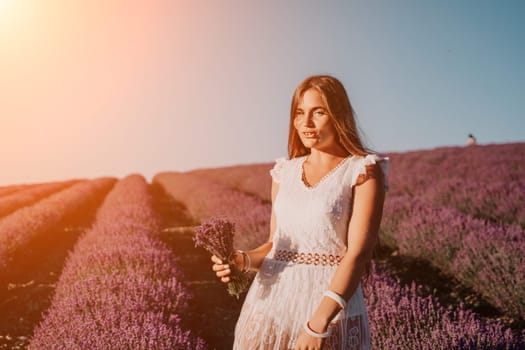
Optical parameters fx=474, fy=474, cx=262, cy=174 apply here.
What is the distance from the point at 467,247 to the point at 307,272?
425 centimetres

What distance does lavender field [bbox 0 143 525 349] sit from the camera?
2.98 m

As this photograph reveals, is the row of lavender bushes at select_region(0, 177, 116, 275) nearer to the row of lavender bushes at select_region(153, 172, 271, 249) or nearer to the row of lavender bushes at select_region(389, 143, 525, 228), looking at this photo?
the row of lavender bushes at select_region(153, 172, 271, 249)

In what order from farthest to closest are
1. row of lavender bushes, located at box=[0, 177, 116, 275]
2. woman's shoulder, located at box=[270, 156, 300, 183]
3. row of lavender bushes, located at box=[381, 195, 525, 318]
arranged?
row of lavender bushes, located at box=[0, 177, 116, 275] → row of lavender bushes, located at box=[381, 195, 525, 318] → woman's shoulder, located at box=[270, 156, 300, 183]

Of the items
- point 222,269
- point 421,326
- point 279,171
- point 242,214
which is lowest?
point 242,214

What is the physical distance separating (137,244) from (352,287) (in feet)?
13.6

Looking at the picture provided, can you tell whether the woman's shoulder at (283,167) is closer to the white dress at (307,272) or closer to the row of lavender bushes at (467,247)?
the white dress at (307,272)

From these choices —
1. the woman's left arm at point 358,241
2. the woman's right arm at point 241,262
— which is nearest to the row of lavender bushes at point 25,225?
the woman's right arm at point 241,262

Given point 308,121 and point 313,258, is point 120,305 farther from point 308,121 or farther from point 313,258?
point 308,121

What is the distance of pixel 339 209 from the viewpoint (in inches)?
61.0

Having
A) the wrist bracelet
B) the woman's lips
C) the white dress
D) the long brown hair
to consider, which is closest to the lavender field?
the wrist bracelet

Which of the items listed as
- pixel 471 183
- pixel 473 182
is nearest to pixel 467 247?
pixel 471 183

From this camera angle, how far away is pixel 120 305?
347 cm

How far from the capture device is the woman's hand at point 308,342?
1.36 metres

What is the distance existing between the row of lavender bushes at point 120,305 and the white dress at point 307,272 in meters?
1.34
